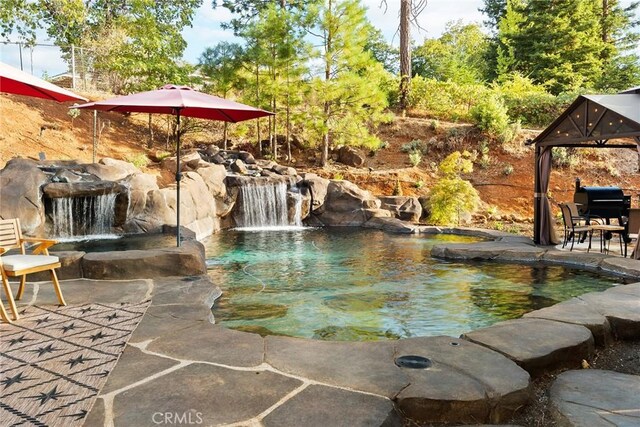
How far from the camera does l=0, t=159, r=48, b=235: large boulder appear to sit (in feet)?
27.8

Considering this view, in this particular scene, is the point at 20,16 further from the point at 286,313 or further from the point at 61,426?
the point at 61,426

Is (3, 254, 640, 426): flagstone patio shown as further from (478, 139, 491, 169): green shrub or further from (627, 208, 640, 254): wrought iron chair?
(478, 139, 491, 169): green shrub

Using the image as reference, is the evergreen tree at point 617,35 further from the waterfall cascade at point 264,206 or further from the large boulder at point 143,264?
the large boulder at point 143,264

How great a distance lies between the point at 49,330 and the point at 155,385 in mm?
1502

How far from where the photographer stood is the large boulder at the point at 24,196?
846 cm

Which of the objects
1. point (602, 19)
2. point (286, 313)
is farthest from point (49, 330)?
point (602, 19)

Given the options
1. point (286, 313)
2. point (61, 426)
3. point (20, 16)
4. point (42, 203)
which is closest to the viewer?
point (61, 426)

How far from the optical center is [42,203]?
9.02 metres

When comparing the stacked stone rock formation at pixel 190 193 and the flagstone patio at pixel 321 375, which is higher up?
the stacked stone rock formation at pixel 190 193

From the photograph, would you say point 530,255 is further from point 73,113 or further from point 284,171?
point 73,113

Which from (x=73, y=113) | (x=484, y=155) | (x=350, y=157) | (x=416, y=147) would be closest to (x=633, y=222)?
(x=484, y=155)

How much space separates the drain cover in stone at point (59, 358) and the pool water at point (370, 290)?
1.20 meters

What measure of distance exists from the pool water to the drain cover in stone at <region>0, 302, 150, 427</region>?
47.4 inches

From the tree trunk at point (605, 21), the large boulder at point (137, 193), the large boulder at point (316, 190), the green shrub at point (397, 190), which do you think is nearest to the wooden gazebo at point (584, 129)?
the green shrub at point (397, 190)
